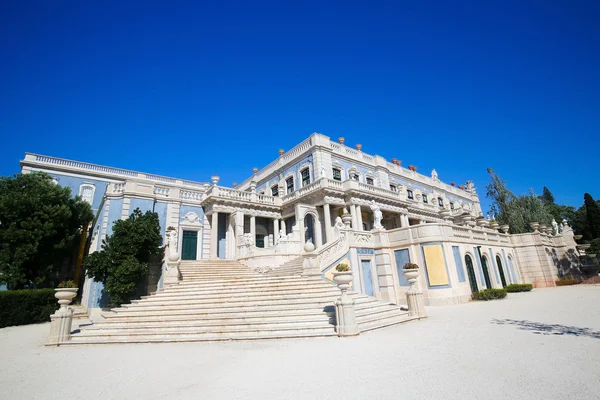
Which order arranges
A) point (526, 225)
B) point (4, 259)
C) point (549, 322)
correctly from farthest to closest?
point (526, 225)
point (4, 259)
point (549, 322)

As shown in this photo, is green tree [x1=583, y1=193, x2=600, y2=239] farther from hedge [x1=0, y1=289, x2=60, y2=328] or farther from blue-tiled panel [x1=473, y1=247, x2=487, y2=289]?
hedge [x1=0, y1=289, x2=60, y2=328]

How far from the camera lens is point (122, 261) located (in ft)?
49.9

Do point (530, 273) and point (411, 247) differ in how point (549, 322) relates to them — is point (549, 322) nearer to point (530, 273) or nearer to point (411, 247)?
point (411, 247)

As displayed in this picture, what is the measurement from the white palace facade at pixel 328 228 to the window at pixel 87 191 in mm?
71

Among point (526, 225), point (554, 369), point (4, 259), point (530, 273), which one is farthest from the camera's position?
point (526, 225)

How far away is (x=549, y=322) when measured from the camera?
820cm

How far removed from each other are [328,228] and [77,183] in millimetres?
21789

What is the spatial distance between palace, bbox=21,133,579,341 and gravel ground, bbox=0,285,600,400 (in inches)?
101

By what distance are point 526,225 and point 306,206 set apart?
2099cm

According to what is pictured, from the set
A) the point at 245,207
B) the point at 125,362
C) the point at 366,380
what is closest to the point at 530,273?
the point at 245,207

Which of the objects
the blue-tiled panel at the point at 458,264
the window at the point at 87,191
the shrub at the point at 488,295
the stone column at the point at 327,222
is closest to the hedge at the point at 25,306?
the window at the point at 87,191

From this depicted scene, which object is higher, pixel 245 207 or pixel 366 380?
pixel 245 207

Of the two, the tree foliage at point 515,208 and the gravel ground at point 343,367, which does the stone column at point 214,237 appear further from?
the tree foliage at point 515,208

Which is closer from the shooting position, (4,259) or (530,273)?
(4,259)
